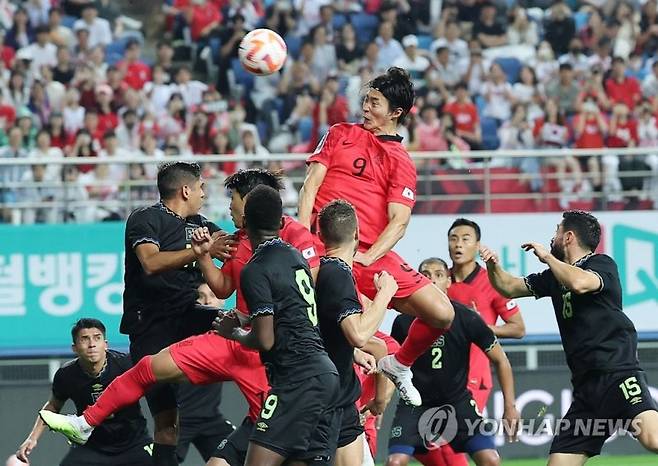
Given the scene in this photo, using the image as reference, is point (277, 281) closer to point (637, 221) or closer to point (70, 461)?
point (70, 461)

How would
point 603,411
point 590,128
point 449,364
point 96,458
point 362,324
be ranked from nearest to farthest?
point 362,324 → point 603,411 → point 96,458 → point 449,364 → point 590,128

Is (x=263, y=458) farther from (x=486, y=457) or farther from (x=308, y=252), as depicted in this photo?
(x=486, y=457)

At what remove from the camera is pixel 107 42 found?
1848 cm

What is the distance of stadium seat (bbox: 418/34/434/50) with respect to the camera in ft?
62.8

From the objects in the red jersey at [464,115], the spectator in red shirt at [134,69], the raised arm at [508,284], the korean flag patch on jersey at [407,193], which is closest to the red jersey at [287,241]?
the korean flag patch on jersey at [407,193]

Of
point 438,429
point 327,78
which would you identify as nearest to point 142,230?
point 438,429

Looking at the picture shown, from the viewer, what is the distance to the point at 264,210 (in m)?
7.51

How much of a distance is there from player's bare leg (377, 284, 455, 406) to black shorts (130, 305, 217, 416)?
125 cm

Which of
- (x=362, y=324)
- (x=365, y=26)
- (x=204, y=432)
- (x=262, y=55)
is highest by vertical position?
(x=365, y=26)

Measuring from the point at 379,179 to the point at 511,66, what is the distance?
9922 millimetres

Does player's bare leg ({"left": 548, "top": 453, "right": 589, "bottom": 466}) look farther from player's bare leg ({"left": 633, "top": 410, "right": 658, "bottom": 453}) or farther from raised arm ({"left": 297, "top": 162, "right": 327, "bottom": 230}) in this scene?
raised arm ({"left": 297, "top": 162, "right": 327, "bottom": 230})

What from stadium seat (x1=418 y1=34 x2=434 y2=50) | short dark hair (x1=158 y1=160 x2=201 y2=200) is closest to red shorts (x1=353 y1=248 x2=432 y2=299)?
short dark hair (x1=158 y1=160 x2=201 y2=200)

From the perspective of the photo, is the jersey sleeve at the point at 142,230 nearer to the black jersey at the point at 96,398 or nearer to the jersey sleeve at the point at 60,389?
the black jersey at the point at 96,398

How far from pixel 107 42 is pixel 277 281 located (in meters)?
11.7
